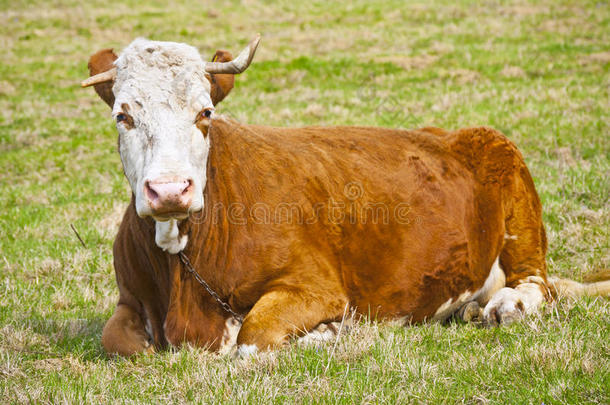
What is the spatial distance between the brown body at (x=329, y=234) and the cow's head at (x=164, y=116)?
0.49 m

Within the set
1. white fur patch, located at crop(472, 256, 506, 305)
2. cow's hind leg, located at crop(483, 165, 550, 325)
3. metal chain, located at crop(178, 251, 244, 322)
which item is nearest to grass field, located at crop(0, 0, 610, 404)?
metal chain, located at crop(178, 251, 244, 322)

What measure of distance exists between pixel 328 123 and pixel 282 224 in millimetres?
9119

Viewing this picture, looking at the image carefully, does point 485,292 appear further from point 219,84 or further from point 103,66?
point 103,66

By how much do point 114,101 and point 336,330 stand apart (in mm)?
2191

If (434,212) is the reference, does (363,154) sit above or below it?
above

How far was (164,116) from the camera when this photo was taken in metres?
A: 4.24

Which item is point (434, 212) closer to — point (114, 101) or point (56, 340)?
point (114, 101)

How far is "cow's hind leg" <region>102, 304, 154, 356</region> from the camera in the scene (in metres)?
4.66

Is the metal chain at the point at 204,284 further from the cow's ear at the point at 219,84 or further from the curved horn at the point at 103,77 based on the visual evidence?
the curved horn at the point at 103,77

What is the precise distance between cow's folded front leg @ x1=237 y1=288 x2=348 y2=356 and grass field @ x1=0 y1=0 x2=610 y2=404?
15cm

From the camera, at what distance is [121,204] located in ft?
30.3

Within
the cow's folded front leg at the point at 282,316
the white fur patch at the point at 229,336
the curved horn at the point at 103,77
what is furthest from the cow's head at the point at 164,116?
the white fur patch at the point at 229,336

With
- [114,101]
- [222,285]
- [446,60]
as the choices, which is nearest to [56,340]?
[222,285]

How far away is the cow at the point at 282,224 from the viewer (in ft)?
14.3
